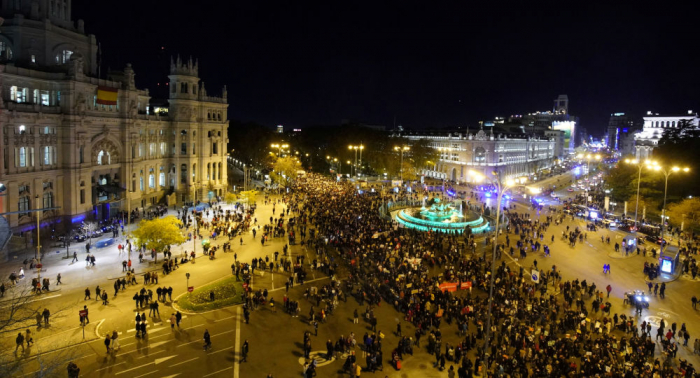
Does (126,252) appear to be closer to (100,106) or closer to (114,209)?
(114,209)

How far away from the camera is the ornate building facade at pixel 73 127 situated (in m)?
38.2

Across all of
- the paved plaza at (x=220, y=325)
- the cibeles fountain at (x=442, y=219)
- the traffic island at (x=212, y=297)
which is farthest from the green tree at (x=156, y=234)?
the cibeles fountain at (x=442, y=219)

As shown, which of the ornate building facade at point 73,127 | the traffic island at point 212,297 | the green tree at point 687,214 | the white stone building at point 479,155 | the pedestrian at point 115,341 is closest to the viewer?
the pedestrian at point 115,341

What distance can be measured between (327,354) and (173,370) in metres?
6.90

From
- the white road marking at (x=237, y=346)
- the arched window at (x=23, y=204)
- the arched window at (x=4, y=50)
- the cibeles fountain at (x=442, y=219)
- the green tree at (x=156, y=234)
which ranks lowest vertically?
the white road marking at (x=237, y=346)

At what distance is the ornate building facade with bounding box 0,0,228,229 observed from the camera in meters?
38.2

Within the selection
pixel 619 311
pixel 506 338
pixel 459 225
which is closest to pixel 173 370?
pixel 506 338

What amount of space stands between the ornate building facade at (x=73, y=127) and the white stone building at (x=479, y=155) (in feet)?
219

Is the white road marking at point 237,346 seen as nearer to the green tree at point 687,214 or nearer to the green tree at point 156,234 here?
the green tree at point 156,234

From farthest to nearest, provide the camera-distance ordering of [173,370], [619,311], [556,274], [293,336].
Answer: [556,274] → [619,311] → [293,336] → [173,370]

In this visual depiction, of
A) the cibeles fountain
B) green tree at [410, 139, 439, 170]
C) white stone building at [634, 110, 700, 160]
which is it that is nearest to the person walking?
the cibeles fountain

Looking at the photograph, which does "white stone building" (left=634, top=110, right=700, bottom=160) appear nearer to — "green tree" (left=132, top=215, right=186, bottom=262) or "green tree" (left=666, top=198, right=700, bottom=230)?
"green tree" (left=666, top=198, right=700, bottom=230)

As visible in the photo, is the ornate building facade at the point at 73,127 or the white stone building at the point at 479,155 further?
the white stone building at the point at 479,155

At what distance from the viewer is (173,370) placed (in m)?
19.0
